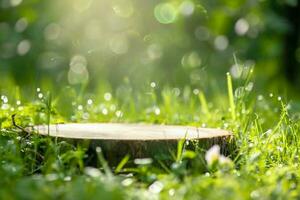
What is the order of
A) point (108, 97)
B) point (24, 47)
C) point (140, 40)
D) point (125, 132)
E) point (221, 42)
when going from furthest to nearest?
point (221, 42), point (140, 40), point (24, 47), point (108, 97), point (125, 132)

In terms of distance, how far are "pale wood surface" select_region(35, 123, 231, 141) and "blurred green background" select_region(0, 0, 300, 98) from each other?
11.0ft

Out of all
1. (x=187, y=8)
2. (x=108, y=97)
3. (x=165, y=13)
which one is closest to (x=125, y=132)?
(x=108, y=97)

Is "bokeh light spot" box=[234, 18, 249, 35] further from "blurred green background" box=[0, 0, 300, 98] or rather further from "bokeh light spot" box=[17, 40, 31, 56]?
"bokeh light spot" box=[17, 40, 31, 56]

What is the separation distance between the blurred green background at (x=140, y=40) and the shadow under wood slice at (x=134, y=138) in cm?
349

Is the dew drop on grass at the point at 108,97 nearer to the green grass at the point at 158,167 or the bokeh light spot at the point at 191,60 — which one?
the green grass at the point at 158,167

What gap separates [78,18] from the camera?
6945 millimetres

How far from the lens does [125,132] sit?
2.93m

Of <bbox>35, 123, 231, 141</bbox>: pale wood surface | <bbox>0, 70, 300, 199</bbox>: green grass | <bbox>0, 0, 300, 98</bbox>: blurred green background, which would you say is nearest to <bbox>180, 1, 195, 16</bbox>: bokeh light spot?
<bbox>0, 0, 300, 98</bbox>: blurred green background

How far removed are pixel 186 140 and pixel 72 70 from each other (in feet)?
14.7

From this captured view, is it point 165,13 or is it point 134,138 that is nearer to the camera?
point 134,138

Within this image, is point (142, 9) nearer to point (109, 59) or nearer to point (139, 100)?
point (109, 59)

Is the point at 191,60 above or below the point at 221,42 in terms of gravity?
below

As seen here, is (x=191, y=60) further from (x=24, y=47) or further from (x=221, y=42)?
(x=24, y=47)

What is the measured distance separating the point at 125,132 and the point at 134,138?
0.22 m
